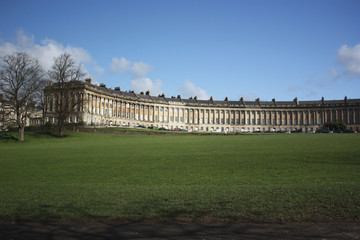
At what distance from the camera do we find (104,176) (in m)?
16.2

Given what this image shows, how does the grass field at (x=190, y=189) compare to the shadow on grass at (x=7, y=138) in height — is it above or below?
below

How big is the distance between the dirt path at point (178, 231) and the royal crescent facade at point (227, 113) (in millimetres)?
97411

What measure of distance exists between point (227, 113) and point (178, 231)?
127 metres

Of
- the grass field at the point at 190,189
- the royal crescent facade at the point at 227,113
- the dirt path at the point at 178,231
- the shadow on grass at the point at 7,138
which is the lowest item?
the dirt path at the point at 178,231

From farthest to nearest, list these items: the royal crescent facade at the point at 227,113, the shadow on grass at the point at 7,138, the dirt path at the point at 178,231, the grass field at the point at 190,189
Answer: the royal crescent facade at the point at 227,113 → the shadow on grass at the point at 7,138 → the grass field at the point at 190,189 → the dirt path at the point at 178,231

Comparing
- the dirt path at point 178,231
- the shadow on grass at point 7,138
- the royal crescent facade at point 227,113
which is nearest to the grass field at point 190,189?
the dirt path at point 178,231

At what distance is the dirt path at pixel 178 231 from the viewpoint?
721cm

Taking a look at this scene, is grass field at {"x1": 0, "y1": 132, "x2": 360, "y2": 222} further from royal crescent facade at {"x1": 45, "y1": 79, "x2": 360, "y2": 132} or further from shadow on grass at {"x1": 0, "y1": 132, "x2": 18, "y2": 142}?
royal crescent facade at {"x1": 45, "y1": 79, "x2": 360, "y2": 132}

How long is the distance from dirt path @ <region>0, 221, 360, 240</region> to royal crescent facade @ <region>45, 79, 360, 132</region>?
320 ft

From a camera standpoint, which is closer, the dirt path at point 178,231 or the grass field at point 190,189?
the dirt path at point 178,231

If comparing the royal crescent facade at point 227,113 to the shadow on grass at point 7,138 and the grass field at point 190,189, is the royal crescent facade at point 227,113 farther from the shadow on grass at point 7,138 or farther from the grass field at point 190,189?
the grass field at point 190,189

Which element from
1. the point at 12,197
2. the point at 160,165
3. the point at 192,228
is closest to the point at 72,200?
the point at 12,197

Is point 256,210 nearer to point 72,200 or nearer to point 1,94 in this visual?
point 72,200

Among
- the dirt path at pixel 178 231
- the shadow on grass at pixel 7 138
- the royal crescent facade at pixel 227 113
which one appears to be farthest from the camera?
the royal crescent facade at pixel 227 113
